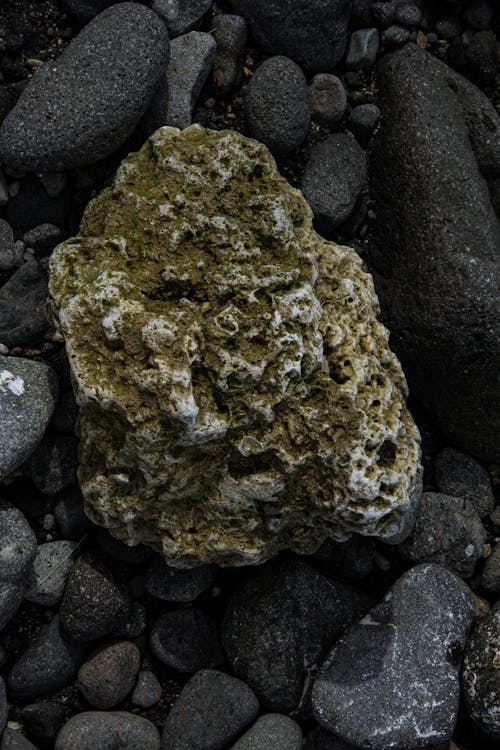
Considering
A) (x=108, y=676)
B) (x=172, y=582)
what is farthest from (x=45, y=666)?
(x=172, y=582)

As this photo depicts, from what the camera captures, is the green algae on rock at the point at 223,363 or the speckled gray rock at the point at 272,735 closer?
the green algae on rock at the point at 223,363

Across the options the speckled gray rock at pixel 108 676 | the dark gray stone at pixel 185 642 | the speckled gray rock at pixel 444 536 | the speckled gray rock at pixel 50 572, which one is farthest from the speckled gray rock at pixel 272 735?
the speckled gray rock at pixel 50 572

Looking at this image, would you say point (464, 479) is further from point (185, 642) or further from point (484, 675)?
point (185, 642)

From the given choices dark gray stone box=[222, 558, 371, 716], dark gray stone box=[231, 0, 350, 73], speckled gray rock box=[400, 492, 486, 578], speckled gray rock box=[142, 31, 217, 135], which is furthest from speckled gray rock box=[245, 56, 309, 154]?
dark gray stone box=[222, 558, 371, 716]

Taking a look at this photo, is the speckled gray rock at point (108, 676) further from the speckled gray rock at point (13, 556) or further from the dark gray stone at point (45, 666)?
the speckled gray rock at point (13, 556)

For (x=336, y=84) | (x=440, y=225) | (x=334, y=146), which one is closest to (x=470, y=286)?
(x=440, y=225)

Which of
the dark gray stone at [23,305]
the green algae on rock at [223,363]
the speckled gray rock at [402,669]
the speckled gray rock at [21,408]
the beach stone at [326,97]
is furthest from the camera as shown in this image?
the beach stone at [326,97]

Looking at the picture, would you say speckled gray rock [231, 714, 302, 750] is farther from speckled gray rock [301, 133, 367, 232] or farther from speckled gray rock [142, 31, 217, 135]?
speckled gray rock [142, 31, 217, 135]

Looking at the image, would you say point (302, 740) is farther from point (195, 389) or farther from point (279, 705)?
point (195, 389)
